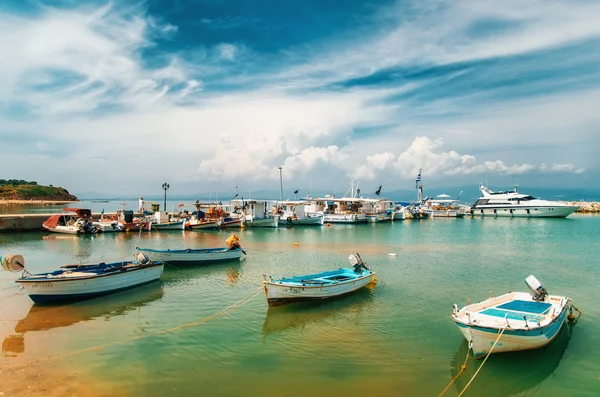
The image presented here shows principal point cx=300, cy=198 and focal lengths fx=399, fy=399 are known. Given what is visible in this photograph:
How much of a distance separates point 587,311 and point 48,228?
168 feet

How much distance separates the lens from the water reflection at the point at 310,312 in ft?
51.6

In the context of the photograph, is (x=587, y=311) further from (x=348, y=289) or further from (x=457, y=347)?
(x=348, y=289)

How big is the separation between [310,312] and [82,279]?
10.6 meters

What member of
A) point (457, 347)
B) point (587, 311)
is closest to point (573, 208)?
point (587, 311)

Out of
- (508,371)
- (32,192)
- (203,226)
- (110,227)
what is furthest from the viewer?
(32,192)

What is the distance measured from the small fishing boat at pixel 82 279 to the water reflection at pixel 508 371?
15894 millimetres

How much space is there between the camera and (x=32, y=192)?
13588 cm

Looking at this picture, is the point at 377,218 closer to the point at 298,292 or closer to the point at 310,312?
the point at 298,292

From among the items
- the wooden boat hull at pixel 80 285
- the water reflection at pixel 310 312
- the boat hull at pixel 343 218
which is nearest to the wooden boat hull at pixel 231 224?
the boat hull at pixel 343 218

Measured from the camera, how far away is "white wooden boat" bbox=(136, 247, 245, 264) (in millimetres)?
26812

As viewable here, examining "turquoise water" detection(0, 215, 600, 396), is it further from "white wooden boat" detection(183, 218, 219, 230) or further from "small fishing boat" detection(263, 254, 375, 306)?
"white wooden boat" detection(183, 218, 219, 230)

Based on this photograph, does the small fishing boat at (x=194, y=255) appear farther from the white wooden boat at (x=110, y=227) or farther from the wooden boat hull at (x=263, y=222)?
the wooden boat hull at (x=263, y=222)

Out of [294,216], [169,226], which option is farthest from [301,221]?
[169,226]

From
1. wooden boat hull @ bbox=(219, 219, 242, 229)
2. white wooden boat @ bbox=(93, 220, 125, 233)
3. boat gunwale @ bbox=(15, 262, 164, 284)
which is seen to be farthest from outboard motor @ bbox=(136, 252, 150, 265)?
wooden boat hull @ bbox=(219, 219, 242, 229)
